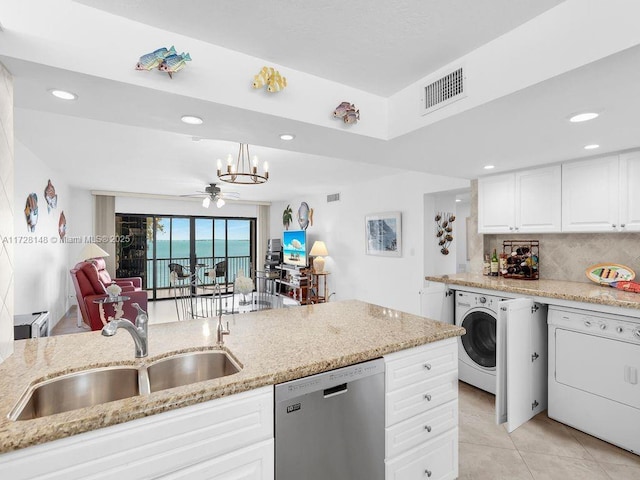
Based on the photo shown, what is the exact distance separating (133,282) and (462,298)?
5.46m

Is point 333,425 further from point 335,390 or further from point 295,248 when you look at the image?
point 295,248

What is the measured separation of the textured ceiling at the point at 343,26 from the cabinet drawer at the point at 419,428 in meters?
1.81

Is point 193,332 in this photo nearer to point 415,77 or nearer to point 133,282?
point 415,77

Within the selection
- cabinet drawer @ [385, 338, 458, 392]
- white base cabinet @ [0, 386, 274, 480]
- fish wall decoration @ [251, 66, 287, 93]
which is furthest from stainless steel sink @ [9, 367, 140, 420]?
fish wall decoration @ [251, 66, 287, 93]

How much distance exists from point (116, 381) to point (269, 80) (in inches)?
60.2

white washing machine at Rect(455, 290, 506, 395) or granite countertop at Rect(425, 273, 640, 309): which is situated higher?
granite countertop at Rect(425, 273, 640, 309)

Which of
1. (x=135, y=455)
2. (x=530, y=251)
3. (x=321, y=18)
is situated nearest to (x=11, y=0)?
(x=321, y=18)

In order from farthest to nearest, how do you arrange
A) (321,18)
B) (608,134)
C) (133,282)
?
(133,282) < (608,134) < (321,18)

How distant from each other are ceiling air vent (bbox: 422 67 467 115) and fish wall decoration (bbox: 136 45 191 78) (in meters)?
1.26

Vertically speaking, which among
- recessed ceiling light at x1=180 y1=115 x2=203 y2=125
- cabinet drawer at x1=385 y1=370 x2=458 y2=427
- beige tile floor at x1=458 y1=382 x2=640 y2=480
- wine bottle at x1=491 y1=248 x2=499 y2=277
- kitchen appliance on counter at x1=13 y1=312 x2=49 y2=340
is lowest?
beige tile floor at x1=458 y1=382 x2=640 y2=480

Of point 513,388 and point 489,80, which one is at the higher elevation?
point 489,80

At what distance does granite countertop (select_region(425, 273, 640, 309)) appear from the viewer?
2166 mm

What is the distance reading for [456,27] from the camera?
56.5 inches

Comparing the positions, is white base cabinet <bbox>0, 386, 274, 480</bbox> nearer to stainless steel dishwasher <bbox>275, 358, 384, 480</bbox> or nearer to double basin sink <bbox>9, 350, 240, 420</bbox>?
stainless steel dishwasher <bbox>275, 358, 384, 480</bbox>
